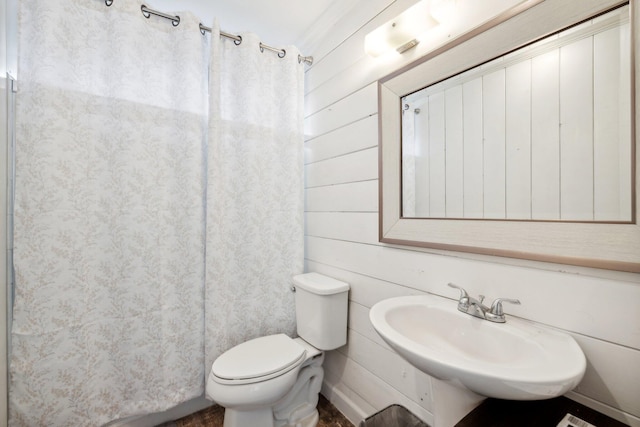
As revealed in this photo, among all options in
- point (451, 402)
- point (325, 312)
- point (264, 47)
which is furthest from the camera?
point (264, 47)

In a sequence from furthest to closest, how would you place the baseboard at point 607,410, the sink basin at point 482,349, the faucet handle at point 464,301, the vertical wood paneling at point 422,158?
1. the vertical wood paneling at point 422,158
2. the faucet handle at point 464,301
3. the baseboard at point 607,410
4. the sink basin at point 482,349

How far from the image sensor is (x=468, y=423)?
67 centimetres

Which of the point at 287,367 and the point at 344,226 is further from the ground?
the point at 344,226

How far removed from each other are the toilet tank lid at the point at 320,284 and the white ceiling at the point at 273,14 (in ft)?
4.85

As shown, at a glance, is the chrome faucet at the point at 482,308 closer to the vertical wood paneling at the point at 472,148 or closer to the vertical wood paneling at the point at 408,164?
the vertical wood paneling at the point at 472,148

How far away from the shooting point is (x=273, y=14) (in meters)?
1.58

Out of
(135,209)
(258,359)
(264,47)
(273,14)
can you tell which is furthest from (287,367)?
(273,14)

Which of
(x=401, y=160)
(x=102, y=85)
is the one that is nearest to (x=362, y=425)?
(x=401, y=160)

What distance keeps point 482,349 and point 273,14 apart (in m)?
1.91

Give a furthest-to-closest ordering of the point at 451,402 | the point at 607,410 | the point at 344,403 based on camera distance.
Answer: the point at 344,403 → the point at 451,402 → the point at 607,410

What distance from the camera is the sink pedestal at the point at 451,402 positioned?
77cm

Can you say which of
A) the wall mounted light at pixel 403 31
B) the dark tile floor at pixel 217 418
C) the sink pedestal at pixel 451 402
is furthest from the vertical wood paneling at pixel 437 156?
the dark tile floor at pixel 217 418

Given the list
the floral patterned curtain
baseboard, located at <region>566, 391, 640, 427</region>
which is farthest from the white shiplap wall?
the floral patterned curtain

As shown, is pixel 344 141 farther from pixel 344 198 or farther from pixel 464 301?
pixel 464 301
